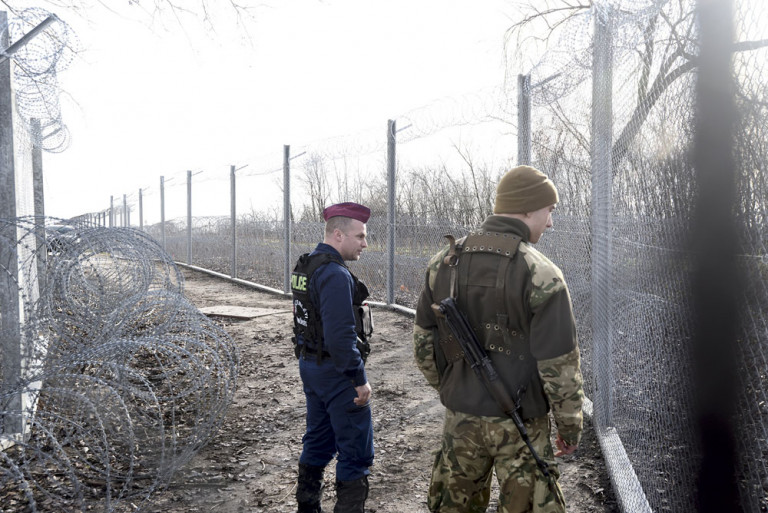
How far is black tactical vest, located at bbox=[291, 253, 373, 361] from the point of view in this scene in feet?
10.0

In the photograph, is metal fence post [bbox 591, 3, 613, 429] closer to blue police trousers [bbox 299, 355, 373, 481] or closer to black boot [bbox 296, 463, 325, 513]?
blue police trousers [bbox 299, 355, 373, 481]

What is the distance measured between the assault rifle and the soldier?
3 cm

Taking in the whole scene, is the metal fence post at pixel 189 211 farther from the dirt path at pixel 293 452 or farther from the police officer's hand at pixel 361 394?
the police officer's hand at pixel 361 394

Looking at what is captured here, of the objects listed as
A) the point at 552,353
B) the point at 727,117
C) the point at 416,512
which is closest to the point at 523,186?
the point at 552,353

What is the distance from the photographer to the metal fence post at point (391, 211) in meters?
8.62

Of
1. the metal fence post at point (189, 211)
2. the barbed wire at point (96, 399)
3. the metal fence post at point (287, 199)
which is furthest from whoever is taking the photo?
the metal fence post at point (189, 211)

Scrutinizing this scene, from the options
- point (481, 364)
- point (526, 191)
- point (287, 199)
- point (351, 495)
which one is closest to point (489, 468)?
point (481, 364)

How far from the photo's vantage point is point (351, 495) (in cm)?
300

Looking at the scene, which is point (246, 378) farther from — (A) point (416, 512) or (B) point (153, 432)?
(A) point (416, 512)

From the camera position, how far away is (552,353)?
2135 millimetres

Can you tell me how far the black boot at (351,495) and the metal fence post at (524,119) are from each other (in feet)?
10.4

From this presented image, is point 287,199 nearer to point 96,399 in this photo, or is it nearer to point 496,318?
point 96,399

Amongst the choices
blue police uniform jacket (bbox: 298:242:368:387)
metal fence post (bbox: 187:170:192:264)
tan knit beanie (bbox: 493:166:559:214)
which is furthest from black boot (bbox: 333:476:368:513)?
metal fence post (bbox: 187:170:192:264)

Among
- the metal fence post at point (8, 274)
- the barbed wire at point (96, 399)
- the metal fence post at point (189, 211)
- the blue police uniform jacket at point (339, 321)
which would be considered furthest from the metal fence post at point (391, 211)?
the metal fence post at point (189, 211)
